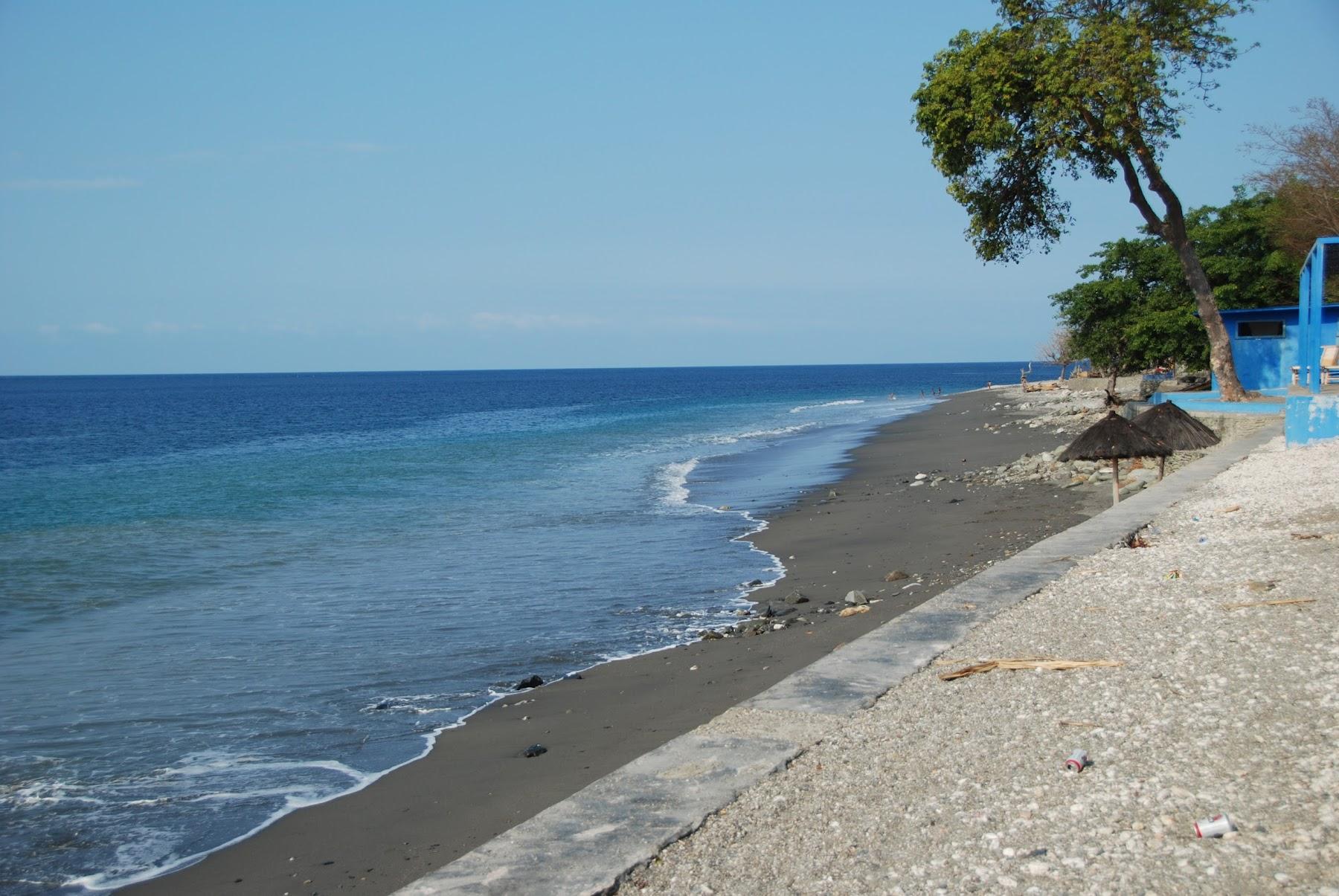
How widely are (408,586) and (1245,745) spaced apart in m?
10.7

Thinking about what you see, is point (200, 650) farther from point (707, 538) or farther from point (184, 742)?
point (707, 538)

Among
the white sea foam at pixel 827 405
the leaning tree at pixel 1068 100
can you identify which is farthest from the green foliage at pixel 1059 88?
the white sea foam at pixel 827 405

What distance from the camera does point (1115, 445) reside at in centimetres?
1334

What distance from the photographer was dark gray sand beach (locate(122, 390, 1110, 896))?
540 centimetres

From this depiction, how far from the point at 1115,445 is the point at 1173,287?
22.8 m

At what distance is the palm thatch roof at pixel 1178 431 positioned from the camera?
15102mm

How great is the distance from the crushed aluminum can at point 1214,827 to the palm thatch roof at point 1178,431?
12.5 metres

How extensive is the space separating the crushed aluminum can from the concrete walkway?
156cm

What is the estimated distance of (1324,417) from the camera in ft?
50.3

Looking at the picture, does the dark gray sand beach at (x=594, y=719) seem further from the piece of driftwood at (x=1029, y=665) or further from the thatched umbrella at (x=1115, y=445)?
the piece of driftwood at (x=1029, y=665)

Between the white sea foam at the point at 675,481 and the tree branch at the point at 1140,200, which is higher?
the tree branch at the point at 1140,200

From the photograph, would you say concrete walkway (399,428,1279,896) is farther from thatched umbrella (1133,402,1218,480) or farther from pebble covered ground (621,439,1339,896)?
thatched umbrella (1133,402,1218,480)

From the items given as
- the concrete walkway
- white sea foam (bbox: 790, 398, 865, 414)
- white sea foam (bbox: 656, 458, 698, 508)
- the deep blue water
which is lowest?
the deep blue water

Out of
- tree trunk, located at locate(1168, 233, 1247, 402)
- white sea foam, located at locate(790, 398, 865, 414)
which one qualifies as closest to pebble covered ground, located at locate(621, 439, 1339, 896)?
tree trunk, located at locate(1168, 233, 1247, 402)
